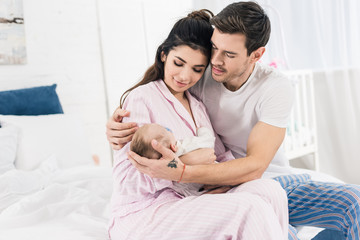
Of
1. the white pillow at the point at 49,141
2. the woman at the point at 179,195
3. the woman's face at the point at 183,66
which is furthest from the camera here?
the white pillow at the point at 49,141

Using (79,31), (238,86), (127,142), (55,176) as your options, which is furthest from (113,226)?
(79,31)

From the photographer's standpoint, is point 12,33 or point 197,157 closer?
point 197,157

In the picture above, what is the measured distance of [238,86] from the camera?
1.57 meters

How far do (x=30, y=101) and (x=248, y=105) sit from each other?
156 cm

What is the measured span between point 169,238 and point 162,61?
69cm

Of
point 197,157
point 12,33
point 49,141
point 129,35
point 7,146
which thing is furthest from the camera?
point 129,35

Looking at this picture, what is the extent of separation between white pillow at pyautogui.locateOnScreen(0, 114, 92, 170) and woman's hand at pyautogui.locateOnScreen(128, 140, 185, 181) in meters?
1.29

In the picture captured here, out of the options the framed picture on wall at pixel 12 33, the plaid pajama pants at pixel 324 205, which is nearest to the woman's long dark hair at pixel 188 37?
the plaid pajama pants at pixel 324 205

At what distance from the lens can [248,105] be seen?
1.53 meters

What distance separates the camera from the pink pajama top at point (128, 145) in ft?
3.84

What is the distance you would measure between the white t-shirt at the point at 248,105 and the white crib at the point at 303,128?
114cm

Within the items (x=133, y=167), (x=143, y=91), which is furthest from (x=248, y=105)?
(x=133, y=167)

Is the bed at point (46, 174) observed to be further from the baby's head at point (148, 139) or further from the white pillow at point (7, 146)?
the baby's head at point (148, 139)

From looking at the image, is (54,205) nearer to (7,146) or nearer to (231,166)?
(7,146)
